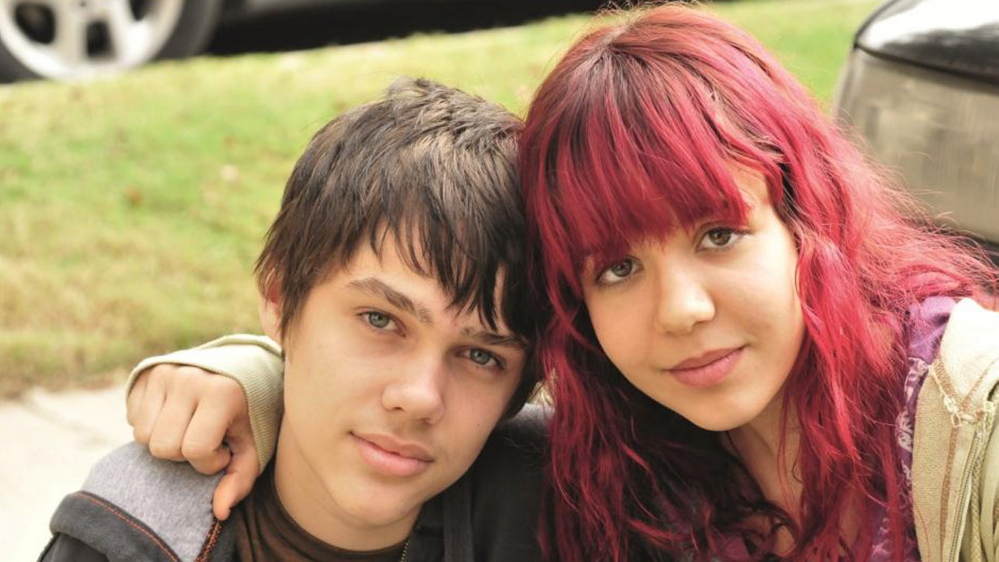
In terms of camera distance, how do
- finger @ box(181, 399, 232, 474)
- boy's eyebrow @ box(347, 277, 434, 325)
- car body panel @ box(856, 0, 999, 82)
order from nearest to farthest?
boy's eyebrow @ box(347, 277, 434, 325)
finger @ box(181, 399, 232, 474)
car body panel @ box(856, 0, 999, 82)

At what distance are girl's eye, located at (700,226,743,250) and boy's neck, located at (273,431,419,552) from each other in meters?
0.76

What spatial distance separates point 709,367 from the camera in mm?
2291

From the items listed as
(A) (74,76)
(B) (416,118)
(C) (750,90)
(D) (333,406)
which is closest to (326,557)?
(D) (333,406)

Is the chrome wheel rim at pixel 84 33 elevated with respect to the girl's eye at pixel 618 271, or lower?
lower

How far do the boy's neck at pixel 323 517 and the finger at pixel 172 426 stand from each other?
0.19 m

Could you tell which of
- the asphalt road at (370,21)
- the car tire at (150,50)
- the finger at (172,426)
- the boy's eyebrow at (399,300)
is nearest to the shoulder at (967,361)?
the boy's eyebrow at (399,300)

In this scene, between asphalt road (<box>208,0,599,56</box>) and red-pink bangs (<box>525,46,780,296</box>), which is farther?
asphalt road (<box>208,0,599,56</box>)

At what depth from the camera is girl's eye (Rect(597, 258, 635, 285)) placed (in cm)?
232

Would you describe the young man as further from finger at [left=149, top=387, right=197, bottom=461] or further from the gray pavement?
the gray pavement

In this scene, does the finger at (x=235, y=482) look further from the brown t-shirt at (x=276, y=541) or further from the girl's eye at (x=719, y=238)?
the girl's eye at (x=719, y=238)

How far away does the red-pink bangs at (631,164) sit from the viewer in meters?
2.24

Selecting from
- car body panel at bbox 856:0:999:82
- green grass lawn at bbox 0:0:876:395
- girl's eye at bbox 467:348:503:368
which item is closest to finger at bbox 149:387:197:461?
girl's eye at bbox 467:348:503:368

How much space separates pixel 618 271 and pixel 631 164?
18 centimetres

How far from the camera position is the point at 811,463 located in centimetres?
241
